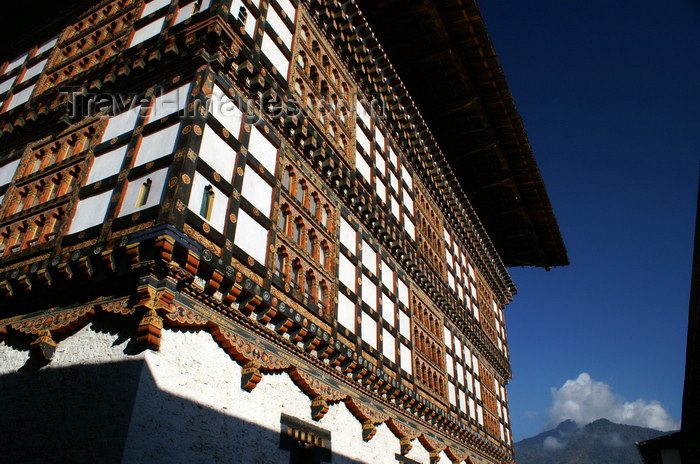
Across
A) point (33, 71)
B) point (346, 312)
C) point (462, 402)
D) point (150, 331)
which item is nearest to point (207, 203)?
point (150, 331)

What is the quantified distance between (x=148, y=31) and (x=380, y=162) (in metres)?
8.17

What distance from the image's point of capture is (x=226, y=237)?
348 inches

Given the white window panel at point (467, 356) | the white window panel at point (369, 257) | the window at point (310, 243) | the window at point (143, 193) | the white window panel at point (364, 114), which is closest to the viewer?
the window at point (143, 193)

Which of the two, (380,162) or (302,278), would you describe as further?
(380,162)

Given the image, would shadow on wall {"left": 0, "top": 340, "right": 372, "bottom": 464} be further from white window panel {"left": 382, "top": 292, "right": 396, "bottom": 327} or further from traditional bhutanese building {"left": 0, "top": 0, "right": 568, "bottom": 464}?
white window panel {"left": 382, "top": 292, "right": 396, "bottom": 327}

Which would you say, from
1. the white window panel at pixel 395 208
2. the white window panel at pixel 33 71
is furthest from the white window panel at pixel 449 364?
the white window panel at pixel 33 71

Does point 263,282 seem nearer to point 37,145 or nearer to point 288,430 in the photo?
point 288,430

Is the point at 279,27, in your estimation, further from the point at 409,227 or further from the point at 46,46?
the point at 409,227

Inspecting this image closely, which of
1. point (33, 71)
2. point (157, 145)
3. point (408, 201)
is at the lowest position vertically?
point (157, 145)

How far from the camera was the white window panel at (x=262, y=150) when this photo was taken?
416 inches

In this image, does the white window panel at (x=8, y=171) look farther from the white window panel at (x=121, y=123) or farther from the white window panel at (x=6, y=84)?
the white window panel at (x=6, y=84)

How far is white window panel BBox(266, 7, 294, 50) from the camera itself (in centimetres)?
1288

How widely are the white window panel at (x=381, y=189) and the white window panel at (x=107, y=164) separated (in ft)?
26.9

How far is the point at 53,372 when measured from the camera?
781 centimetres
